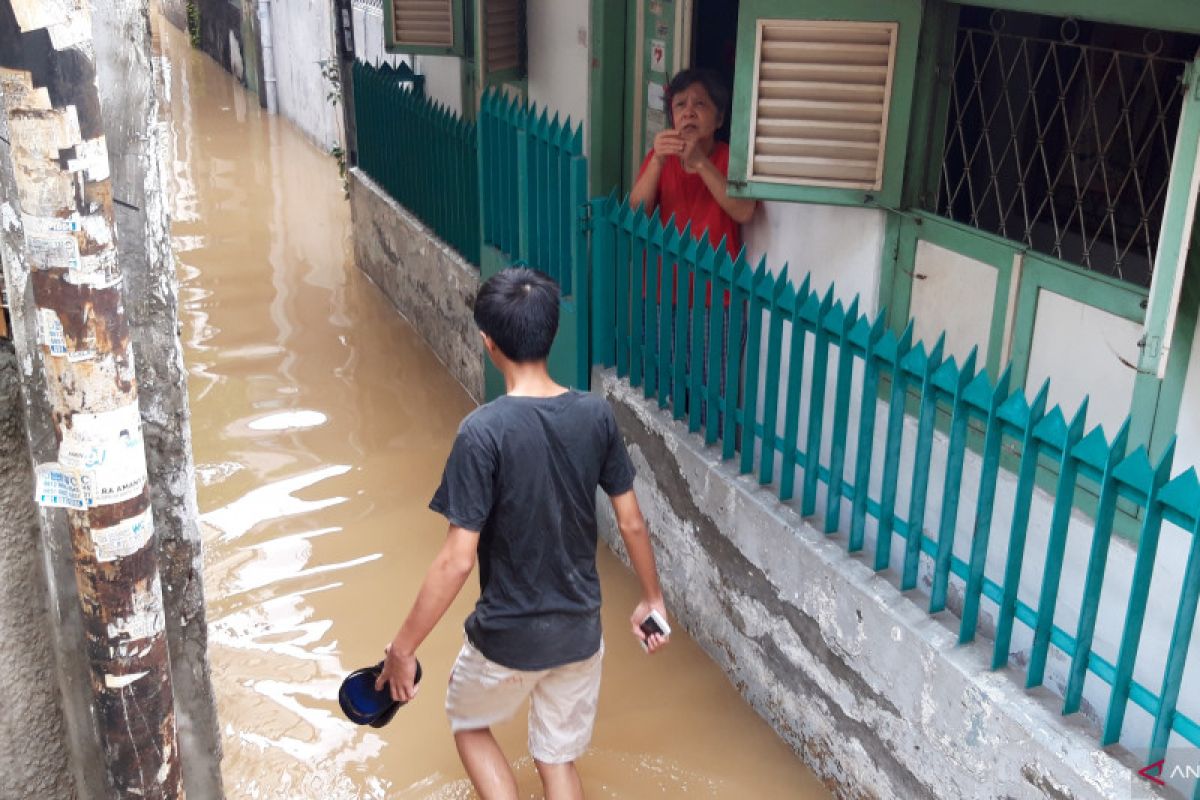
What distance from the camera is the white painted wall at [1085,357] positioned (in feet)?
11.5

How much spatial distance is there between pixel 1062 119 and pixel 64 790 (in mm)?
3598

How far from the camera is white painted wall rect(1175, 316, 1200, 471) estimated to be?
10.6 feet

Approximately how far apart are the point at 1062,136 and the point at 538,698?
2.58 metres

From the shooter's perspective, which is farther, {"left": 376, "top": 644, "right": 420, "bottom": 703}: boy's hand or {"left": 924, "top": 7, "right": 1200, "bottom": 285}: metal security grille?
{"left": 924, "top": 7, "right": 1200, "bottom": 285}: metal security grille

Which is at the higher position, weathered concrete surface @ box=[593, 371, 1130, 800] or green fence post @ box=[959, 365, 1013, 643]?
green fence post @ box=[959, 365, 1013, 643]

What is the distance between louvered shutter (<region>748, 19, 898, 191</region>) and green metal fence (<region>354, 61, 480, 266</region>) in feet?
9.37

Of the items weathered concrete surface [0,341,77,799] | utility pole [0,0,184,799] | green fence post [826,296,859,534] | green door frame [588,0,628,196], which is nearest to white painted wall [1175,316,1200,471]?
green fence post [826,296,859,534]

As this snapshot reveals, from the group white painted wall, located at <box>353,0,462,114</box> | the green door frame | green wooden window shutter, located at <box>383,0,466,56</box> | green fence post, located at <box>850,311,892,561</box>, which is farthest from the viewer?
white painted wall, located at <box>353,0,462,114</box>

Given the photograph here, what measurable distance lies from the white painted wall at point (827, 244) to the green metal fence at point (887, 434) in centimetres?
27

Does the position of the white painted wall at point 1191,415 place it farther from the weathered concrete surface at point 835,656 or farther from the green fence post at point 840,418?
the green fence post at point 840,418

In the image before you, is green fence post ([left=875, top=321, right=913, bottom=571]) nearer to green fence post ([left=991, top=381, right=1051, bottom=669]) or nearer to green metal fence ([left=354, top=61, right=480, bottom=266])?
green fence post ([left=991, top=381, right=1051, bottom=669])

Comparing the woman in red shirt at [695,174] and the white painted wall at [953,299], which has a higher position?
the woman in red shirt at [695,174]

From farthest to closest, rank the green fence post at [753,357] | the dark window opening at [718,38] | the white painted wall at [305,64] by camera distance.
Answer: the white painted wall at [305,64] → the dark window opening at [718,38] → the green fence post at [753,357]

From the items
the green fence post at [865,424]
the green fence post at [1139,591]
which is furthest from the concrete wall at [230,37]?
the green fence post at [1139,591]
